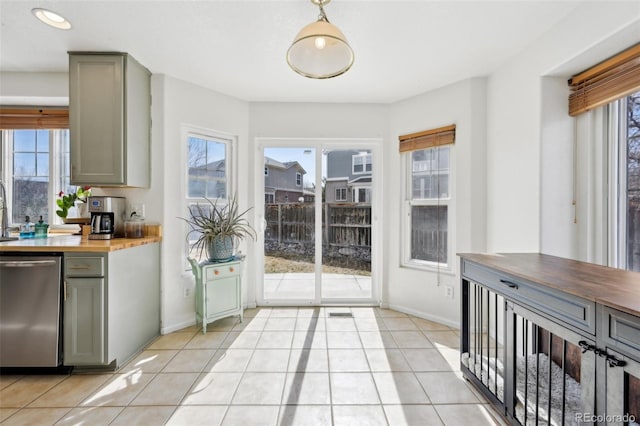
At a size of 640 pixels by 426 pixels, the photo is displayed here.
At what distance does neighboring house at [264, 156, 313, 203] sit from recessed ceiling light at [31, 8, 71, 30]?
1.92 m

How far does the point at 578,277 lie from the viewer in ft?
4.13

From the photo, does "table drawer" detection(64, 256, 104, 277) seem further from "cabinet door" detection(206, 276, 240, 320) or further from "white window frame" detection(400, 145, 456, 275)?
"white window frame" detection(400, 145, 456, 275)

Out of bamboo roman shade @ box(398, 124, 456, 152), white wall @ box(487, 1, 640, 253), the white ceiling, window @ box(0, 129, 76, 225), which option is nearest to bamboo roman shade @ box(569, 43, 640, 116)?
white wall @ box(487, 1, 640, 253)

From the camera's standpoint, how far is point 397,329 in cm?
265

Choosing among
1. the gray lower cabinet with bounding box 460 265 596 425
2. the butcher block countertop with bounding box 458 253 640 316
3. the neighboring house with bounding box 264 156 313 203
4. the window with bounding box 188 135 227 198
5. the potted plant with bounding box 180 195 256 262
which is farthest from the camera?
the neighboring house with bounding box 264 156 313 203

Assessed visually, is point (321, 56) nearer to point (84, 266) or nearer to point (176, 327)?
point (84, 266)

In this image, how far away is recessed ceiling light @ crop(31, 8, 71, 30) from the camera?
1780mm

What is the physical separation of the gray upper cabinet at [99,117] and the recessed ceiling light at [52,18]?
1.07ft

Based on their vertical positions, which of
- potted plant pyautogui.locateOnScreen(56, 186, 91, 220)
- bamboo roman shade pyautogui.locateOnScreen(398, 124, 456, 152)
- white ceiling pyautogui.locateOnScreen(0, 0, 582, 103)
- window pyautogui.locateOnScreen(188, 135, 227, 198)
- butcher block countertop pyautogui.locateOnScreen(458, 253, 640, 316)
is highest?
white ceiling pyautogui.locateOnScreen(0, 0, 582, 103)

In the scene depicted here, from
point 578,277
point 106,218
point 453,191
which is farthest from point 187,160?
point 578,277

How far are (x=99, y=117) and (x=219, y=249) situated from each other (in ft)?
4.98

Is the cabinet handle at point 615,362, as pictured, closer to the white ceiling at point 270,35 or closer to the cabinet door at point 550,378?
the cabinet door at point 550,378

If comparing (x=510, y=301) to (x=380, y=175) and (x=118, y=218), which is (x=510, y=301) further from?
(x=118, y=218)

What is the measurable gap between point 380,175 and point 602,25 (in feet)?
6.61
